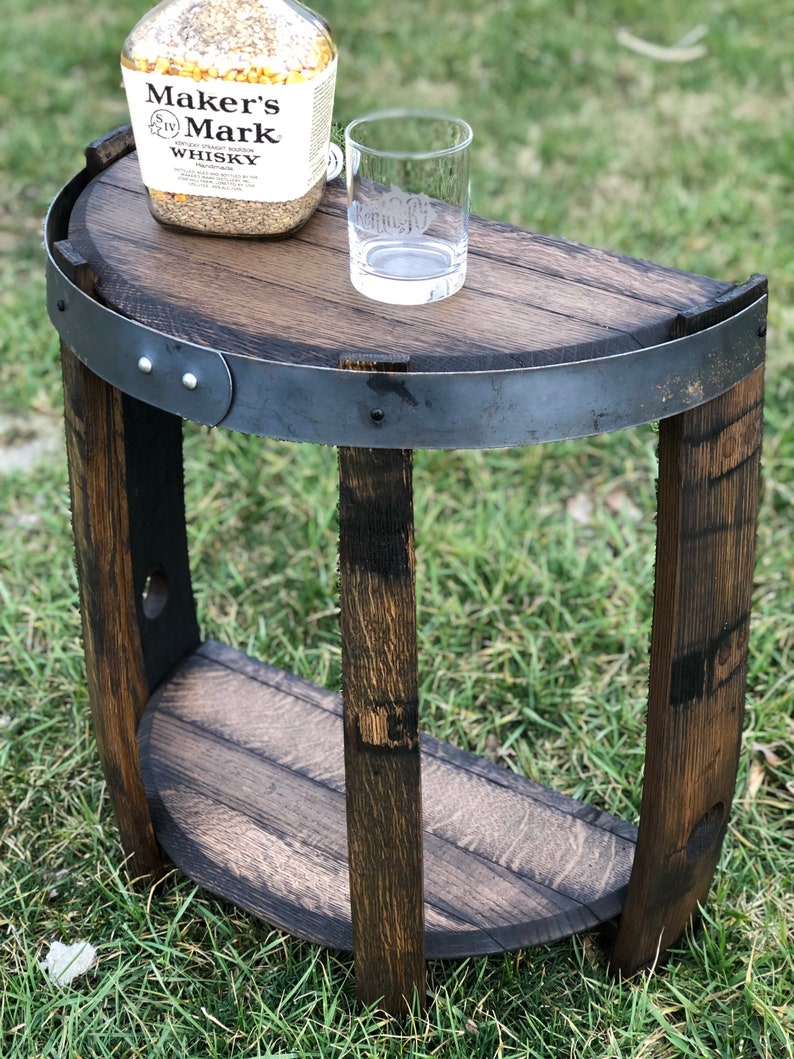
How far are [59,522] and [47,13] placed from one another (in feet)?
8.83

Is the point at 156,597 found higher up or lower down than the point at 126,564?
lower down

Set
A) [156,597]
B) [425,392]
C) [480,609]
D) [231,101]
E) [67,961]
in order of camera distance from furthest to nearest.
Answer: [480,609]
[156,597]
[67,961]
[231,101]
[425,392]

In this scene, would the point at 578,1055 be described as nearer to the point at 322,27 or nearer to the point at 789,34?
the point at 322,27

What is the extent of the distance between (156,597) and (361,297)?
2.45ft

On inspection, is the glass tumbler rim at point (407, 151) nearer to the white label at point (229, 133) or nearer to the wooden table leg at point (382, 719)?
the white label at point (229, 133)

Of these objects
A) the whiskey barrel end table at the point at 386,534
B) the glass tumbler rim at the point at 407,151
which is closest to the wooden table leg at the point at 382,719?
the whiskey barrel end table at the point at 386,534

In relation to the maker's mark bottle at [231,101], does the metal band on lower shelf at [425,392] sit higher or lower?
lower

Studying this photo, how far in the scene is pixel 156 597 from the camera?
1849 mm

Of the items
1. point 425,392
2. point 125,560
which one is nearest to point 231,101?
point 425,392

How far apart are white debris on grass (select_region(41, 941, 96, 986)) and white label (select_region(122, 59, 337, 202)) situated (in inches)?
37.8

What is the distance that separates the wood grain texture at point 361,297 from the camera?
1.18 meters

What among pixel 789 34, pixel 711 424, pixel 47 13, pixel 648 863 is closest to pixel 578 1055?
pixel 648 863

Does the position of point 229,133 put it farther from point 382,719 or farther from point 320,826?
point 320,826

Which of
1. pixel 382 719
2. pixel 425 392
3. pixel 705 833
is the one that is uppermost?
pixel 425 392
